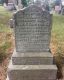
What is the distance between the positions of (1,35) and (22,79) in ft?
13.0

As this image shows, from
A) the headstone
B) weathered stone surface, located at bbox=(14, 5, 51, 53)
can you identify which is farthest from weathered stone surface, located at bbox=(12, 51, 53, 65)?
weathered stone surface, located at bbox=(14, 5, 51, 53)

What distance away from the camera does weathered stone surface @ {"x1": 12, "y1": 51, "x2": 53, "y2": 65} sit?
4.49 m

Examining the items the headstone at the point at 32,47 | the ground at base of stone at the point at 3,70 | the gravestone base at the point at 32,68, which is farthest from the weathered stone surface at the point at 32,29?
the ground at base of stone at the point at 3,70

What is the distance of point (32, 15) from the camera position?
4383 millimetres

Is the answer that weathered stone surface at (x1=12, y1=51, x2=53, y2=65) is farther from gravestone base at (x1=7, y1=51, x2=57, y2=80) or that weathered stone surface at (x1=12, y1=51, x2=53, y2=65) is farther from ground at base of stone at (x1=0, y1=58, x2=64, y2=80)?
ground at base of stone at (x1=0, y1=58, x2=64, y2=80)

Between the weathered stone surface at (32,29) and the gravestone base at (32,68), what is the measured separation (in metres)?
0.19

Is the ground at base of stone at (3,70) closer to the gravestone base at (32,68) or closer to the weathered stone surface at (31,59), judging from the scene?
the gravestone base at (32,68)

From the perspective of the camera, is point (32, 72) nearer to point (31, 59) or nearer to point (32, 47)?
point (31, 59)

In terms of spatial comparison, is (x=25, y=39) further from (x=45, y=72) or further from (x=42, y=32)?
(x=45, y=72)

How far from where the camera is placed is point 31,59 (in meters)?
4.51

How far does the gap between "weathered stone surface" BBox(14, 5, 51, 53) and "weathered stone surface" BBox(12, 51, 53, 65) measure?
0.19 m

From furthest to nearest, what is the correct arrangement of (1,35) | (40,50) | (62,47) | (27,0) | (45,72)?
(27,0), (1,35), (62,47), (40,50), (45,72)

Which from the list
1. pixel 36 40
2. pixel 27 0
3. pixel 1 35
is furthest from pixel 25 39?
pixel 27 0

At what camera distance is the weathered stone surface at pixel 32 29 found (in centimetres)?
437
